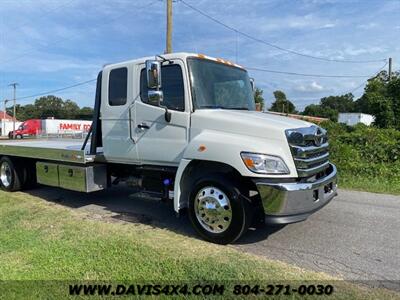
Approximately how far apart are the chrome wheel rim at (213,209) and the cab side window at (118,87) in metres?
2.16

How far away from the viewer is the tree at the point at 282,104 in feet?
271

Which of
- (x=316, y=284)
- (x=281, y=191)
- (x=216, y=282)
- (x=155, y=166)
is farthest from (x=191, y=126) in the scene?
(x=316, y=284)

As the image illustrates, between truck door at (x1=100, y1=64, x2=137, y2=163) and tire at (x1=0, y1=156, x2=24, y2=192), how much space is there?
3342 millimetres

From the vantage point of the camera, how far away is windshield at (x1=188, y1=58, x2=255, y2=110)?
5.34 meters

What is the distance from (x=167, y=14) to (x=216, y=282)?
15.3 metres

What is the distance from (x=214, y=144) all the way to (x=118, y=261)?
1.84m

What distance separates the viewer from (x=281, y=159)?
4574mm

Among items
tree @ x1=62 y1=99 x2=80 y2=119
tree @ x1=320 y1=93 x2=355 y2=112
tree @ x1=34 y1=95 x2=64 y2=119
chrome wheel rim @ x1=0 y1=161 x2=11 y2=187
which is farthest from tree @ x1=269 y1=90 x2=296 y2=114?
chrome wheel rim @ x1=0 y1=161 x2=11 y2=187

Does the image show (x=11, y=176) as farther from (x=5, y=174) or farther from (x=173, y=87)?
(x=173, y=87)

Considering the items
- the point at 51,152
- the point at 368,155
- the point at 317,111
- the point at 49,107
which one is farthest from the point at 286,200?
the point at 49,107

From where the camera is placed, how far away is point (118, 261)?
4355 millimetres

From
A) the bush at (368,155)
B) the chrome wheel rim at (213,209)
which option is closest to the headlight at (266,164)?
the chrome wheel rim at (213,209)

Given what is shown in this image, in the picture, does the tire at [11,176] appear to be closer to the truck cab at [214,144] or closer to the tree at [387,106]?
the truck cab at [214,144]

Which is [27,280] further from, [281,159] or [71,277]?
[281,159]
